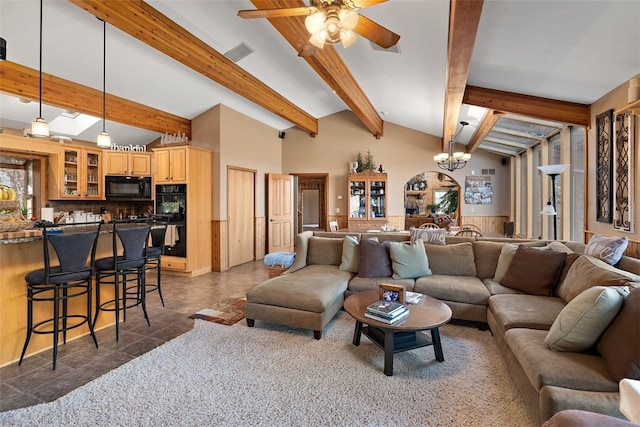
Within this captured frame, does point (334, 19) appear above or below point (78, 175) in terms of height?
above

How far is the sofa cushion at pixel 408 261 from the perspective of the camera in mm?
3490

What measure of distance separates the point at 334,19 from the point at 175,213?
15.0 feet

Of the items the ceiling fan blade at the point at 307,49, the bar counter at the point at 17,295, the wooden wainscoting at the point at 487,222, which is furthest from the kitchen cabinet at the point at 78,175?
the wooden wainscoting at the point at 487,222

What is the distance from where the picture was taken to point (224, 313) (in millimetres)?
3564

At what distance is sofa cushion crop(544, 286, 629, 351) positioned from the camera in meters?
1.72

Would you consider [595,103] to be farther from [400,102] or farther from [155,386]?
[155,386]

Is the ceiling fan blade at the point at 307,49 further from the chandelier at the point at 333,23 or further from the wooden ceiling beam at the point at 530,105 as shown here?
the wooden ceiling beam at the point at 530,105

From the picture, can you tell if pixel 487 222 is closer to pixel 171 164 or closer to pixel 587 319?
pixel 587 319

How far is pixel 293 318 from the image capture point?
2.94 m

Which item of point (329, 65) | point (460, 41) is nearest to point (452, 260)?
point (460, 41)

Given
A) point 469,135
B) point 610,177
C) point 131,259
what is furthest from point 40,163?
point 469,135

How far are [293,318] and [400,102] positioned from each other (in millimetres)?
4495

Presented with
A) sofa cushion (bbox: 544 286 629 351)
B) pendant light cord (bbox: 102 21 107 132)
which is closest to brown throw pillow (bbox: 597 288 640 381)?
sofa cushion (bbox: 544 286 629 351)

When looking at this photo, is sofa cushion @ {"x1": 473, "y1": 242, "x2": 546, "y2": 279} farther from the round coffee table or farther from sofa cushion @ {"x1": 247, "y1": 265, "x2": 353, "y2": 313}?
sofa cushion @ {"x1": 247, "y1": 265, "x2": 353, "y2": 313}
